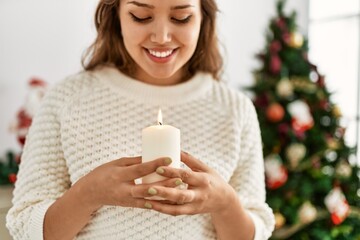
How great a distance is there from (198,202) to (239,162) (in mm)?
384

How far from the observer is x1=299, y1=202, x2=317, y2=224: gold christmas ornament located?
247 centimetres

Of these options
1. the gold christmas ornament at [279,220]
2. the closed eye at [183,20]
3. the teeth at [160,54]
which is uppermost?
the closed eye at [183,20]

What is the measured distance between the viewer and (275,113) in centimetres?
242

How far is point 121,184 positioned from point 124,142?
12.5 inches

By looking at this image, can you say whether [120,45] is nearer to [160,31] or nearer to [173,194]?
[160,31]

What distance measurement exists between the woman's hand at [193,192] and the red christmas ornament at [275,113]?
136 centimetres

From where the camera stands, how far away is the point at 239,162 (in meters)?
1.37

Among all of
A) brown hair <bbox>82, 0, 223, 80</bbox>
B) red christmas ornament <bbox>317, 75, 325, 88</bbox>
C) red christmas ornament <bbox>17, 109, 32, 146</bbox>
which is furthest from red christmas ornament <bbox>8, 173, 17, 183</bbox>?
red christmas ornament <bbox>317, 75, 325, 88</bbox>

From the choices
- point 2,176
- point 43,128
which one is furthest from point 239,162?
point 2,176

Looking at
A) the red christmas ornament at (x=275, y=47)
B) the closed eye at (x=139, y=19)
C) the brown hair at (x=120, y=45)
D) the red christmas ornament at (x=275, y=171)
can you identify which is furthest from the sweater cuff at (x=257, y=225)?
the red christmas ornament at (x=275, y=47)

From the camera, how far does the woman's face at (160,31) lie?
115 cm

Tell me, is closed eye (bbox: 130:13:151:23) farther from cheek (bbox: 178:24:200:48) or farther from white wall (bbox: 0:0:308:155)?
white wall (bbox: 0:0:308:155)

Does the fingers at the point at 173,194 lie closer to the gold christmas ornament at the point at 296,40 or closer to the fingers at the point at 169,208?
the fingers at the point at 169,208

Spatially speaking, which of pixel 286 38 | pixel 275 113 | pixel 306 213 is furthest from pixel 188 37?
pixel 306 213
